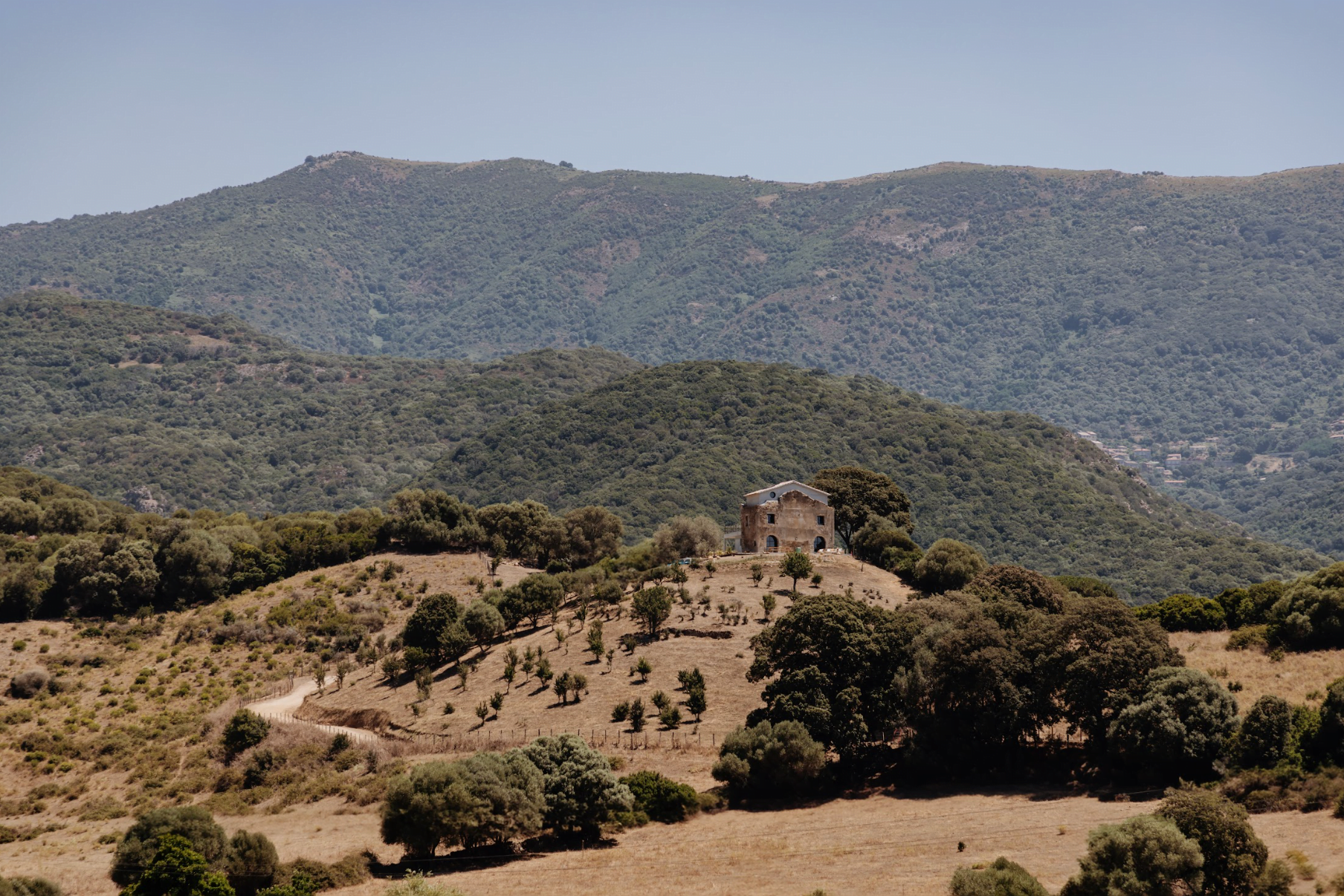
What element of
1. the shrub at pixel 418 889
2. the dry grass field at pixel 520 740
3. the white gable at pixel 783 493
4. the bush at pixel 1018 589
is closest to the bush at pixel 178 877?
the dry grass field at pixel 520 740

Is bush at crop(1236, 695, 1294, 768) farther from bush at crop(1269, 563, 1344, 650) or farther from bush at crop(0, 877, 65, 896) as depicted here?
bush at crop(0, 877, 65, 896)

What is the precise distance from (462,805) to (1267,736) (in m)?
32.5

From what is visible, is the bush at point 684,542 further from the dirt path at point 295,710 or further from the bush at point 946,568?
the dirt path at point 295,710

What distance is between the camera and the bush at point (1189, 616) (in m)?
81.3

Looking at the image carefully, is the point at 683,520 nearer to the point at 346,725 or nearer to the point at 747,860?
the point at 346,725

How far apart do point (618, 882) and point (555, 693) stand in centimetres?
2230

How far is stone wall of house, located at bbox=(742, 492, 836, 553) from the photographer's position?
3814 inches

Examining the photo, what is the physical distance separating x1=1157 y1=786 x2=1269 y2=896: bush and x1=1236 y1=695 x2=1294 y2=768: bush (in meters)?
9.02

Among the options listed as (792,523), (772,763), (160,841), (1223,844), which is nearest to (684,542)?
(792,523)

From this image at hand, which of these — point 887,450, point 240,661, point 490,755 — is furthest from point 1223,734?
point 887,450

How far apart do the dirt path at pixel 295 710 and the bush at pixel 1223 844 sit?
39.7 meters

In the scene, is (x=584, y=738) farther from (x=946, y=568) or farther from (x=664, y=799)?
(x=946, y=568)

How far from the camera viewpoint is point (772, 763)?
62188 mm

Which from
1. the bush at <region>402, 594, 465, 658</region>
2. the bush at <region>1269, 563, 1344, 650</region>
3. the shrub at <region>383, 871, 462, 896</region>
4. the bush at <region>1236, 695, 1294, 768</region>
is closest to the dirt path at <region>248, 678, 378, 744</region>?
the bush at <region>402, 594, 465, 658</region>
